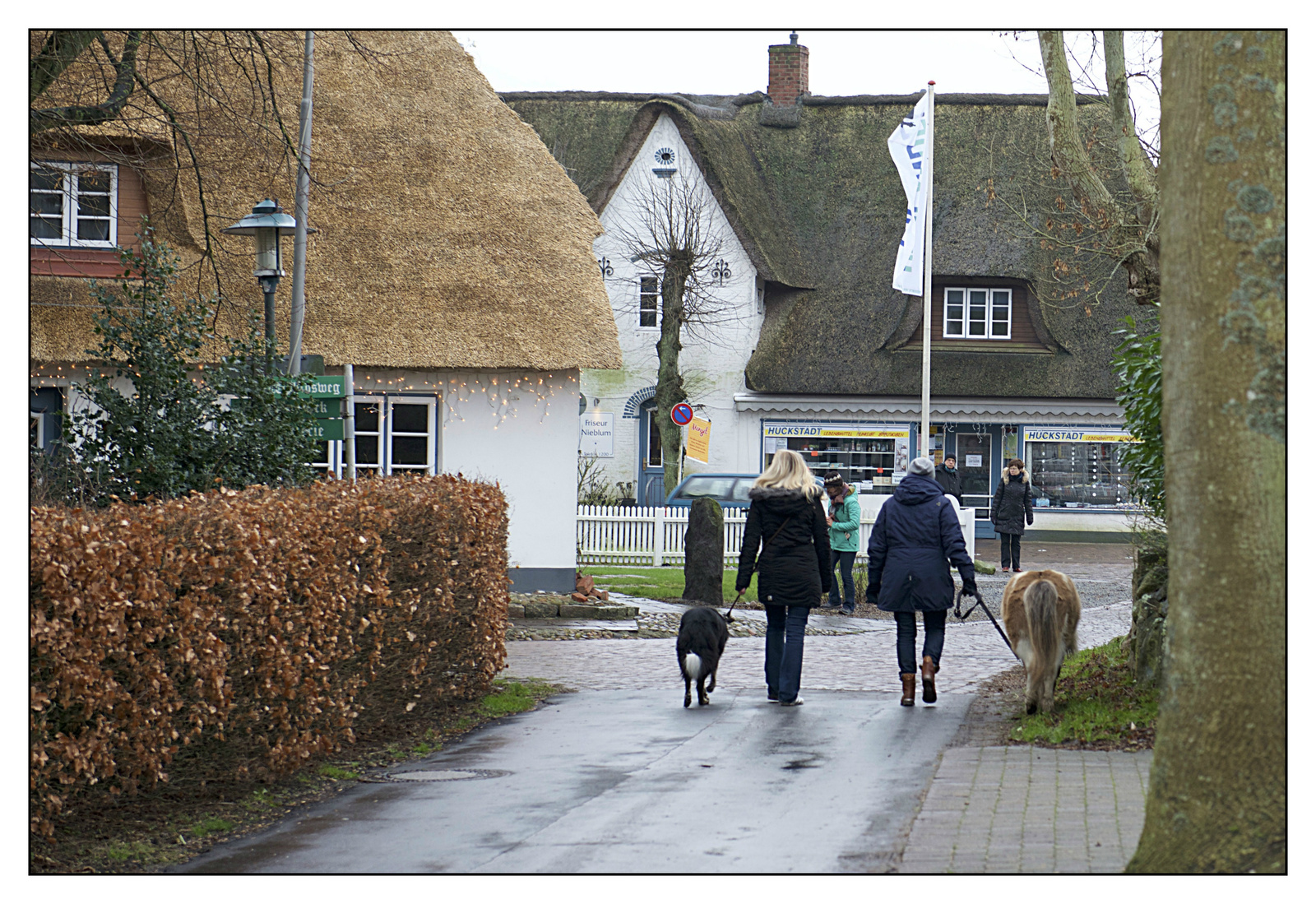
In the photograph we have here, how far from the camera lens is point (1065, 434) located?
32.9m

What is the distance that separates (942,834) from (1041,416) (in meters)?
27.9

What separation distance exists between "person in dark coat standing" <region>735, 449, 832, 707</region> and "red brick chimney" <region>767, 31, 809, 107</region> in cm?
2889

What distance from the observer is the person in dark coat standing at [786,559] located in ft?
33.9

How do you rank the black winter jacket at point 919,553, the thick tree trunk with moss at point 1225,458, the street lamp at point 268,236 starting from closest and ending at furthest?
the thick tree trunk with moss at point 1225,458 → the black winter jacket at point 919,553 → the street lamp at point 268,236

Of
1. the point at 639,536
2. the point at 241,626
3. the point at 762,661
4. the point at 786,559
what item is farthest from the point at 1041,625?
the point at 639,536

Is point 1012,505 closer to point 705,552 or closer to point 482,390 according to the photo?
point 705,552

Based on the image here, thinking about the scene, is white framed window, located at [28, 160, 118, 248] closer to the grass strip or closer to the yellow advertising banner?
the grass strip

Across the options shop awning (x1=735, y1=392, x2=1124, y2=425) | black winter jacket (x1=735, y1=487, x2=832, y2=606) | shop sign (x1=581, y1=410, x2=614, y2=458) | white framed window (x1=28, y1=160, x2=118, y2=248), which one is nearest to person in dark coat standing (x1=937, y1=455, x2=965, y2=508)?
shop awning (x1=735, y1=392, x2=1124, y2=425)

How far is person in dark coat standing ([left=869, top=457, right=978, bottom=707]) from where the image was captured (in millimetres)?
10180

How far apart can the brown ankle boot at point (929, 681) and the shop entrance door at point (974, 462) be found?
23.2 metres

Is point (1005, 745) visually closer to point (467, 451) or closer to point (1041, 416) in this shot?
point (467, 451)

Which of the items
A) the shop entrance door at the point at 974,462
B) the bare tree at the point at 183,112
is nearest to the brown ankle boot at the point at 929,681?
the bare tree at the point at 183,112

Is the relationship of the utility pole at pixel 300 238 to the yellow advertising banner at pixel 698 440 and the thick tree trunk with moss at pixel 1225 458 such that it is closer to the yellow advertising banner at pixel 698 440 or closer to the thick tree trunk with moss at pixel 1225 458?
the thick tree trunk with moss at pixel 1225 458

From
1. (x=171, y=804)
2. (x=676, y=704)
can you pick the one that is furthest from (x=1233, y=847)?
(x=676, y=704)
